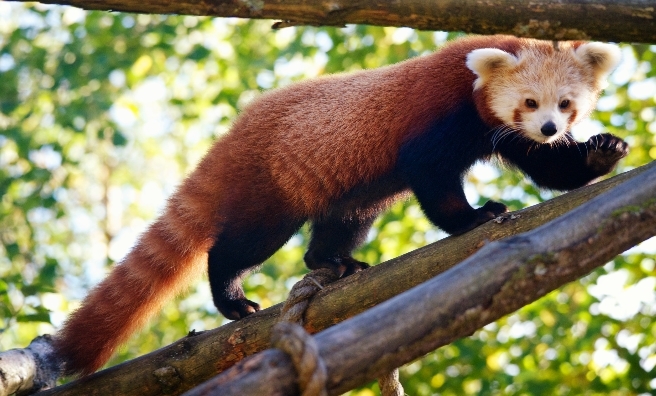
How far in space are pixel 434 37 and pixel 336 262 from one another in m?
4.26

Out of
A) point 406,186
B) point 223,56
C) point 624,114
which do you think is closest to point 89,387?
point 406,186

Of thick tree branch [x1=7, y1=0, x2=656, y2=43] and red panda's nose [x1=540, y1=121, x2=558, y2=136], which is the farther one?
red panda's nose [x1=540, y1=121, x2=558, y2=136]

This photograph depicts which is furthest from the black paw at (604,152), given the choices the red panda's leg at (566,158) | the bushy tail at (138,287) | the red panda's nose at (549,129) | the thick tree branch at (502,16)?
the bushy tail at (138,287)

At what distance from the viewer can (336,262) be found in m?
4.85

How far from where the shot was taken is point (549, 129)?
13.6 feet

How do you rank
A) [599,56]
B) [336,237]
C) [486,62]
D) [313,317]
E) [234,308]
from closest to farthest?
[313,317], [486,62], [599,56], [234,308], [336,237]

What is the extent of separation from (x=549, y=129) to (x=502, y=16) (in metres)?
1.26

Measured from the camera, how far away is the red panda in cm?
427

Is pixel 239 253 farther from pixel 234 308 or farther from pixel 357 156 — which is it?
pixel 357 156

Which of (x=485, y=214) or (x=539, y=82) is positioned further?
(x=539, y=82)

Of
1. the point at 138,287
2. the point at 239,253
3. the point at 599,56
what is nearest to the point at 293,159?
the point at 239,253

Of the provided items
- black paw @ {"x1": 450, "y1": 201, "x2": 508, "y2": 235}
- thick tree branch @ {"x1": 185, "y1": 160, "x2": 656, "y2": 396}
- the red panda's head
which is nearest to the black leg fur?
black paw @ {"x1": 450, "y1": 201, "x2": 508, "y2": 235}

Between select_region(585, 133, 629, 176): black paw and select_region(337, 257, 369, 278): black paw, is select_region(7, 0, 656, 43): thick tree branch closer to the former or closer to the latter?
select_region(585, 133, 629, 176): black paw

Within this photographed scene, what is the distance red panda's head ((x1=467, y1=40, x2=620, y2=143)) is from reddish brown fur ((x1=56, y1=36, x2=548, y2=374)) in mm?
102
